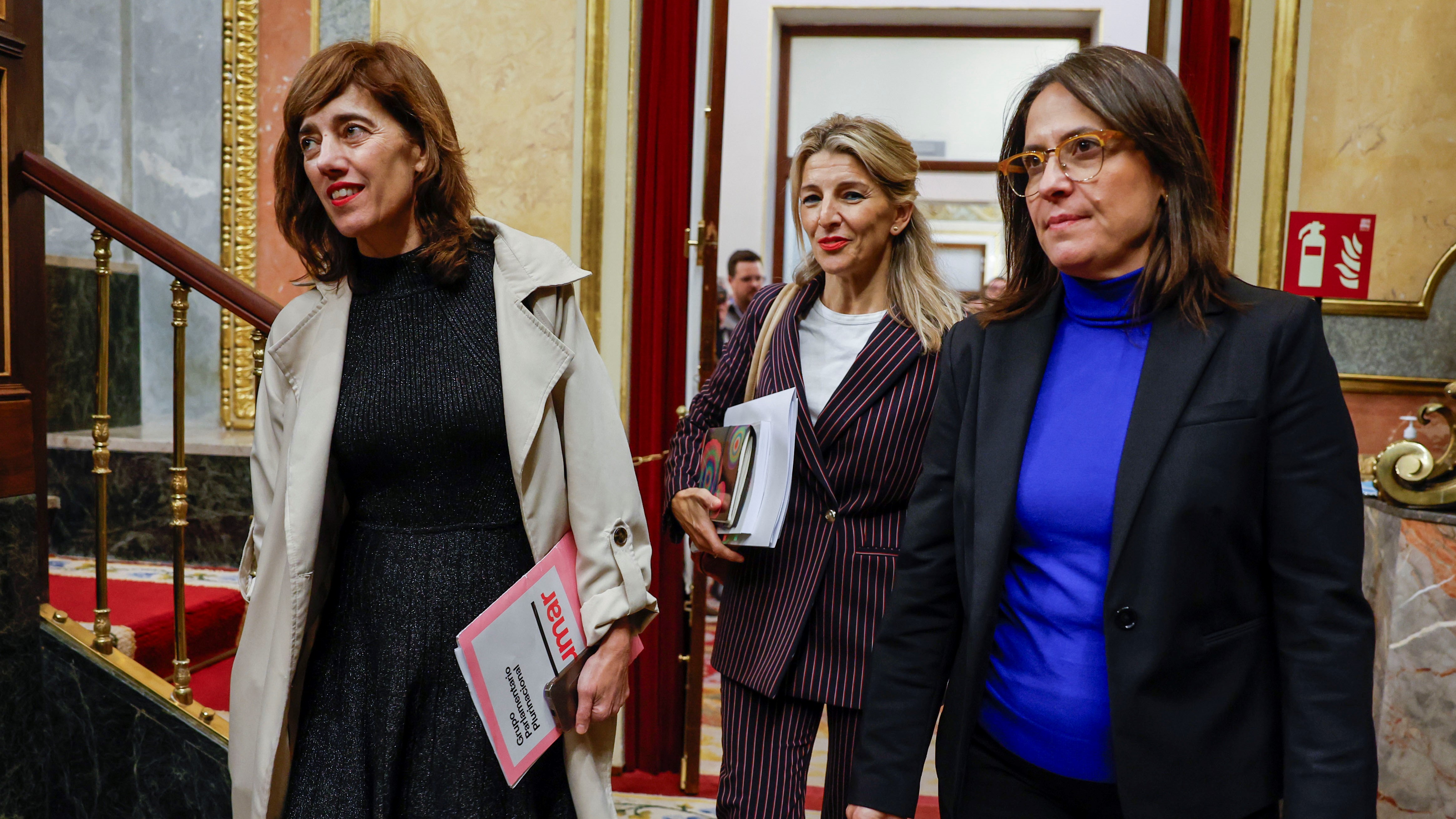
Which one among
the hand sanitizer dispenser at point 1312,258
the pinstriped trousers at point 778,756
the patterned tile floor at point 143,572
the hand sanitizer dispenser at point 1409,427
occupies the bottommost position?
the patterned tile floor at point 143,572

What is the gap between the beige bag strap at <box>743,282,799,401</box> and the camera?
6.89 ft

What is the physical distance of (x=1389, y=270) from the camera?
3713 millimetres

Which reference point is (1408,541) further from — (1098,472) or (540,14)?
(540,14)

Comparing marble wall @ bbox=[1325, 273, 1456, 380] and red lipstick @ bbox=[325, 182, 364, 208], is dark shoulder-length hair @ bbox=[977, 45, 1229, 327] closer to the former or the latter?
red lipstick @ bbox=[325, 182, 364, 208]

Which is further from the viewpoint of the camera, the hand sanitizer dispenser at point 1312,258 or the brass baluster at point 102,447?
the hand sanitizer dispenser at point 1312,258

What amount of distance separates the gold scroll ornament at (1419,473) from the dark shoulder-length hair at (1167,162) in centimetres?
214

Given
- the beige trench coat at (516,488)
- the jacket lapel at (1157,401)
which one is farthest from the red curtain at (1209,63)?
the beige trench coat at (516,488)

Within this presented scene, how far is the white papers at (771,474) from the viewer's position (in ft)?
6.12

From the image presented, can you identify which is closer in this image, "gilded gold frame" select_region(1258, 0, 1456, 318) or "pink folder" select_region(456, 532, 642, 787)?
"pink folder" select_region(456, 532, 642, 787)

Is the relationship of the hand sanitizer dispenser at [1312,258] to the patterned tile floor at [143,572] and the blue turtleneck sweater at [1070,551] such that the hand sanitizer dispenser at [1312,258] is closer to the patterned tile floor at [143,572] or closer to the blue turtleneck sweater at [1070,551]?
the blue turtleneck sweater at [1070,551]

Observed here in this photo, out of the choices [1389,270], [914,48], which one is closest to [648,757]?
[1389,270]

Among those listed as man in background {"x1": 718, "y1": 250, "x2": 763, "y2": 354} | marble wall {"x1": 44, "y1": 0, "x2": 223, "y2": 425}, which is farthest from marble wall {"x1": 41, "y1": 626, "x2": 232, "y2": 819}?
man in background {"x1": 718, "y1": 250, "x2": 763, "y2": 354}

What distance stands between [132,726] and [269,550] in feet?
4.03

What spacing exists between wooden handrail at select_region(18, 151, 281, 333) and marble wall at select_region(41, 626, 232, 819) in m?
0.89
